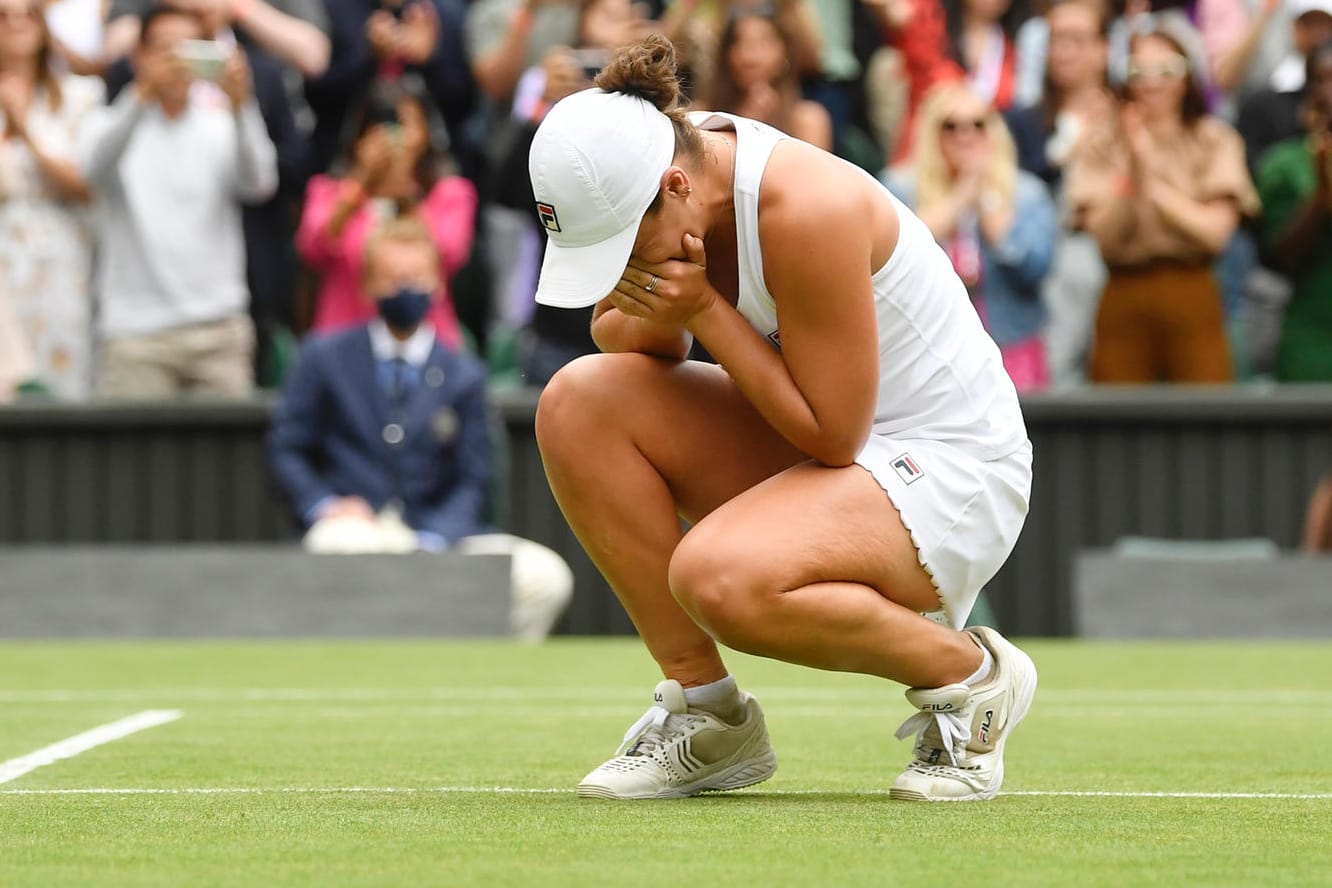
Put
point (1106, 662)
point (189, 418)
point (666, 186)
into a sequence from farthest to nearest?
1. point (189, 418)
2. point (1106, 662)
3. point (666, 186)

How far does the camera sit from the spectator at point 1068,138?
986cm

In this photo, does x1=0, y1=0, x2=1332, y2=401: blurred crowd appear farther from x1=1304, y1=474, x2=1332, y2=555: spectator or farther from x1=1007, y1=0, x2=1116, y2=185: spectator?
x1=1304, y1=474, x2=1332, y2=555: spectator

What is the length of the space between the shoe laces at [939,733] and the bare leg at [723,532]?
0.07 m

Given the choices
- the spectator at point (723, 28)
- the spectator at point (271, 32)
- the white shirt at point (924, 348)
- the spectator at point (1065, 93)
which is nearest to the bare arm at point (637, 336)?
the white shirt at point (924, 348)

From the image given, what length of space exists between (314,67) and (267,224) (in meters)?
0.76

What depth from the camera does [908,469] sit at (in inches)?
151

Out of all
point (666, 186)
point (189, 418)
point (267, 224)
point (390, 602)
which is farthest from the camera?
point (267, 224)

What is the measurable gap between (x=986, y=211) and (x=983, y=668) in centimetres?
559

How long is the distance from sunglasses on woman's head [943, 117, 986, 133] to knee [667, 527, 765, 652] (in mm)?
5743

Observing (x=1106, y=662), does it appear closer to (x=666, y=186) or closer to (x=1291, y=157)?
(x=1291, y=157)

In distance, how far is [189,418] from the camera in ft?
31.2

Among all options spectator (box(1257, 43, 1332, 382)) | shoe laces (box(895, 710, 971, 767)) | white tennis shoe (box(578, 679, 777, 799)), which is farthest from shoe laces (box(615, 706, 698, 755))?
spectator (box(1257, 43, 1332, 382))

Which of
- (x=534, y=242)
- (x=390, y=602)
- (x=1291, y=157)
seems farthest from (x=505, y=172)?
(x=1291, y=157)

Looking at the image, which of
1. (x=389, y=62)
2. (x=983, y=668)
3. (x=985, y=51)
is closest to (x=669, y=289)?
(x=983, y=668)
